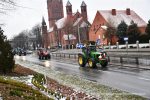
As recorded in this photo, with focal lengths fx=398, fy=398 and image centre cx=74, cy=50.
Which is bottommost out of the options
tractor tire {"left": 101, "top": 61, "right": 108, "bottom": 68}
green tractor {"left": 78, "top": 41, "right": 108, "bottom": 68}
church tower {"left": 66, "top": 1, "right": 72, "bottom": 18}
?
tractor tire {"left": 101, "top": 61, "right": 108, "bottom": 68}

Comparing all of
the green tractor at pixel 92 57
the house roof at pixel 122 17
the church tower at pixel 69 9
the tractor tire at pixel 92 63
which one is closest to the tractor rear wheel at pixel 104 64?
the green tractor at pixel 92 57

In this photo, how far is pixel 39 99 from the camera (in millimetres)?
11227

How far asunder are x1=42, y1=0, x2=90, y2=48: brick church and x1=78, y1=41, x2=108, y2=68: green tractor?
9338 cm

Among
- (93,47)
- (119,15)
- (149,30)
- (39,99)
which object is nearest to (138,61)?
(93,47)

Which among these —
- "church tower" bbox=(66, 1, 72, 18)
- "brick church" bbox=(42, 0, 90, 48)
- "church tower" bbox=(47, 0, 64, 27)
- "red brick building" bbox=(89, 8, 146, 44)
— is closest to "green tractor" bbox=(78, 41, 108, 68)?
"red brick building" bbox=(89, 8, 146, 44)

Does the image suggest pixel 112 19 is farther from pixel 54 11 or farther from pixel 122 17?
pixel 54 11

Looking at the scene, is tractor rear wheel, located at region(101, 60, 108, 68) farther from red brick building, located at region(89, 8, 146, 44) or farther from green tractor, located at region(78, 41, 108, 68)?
red brick building, located at region(89, 8, 146, 44)

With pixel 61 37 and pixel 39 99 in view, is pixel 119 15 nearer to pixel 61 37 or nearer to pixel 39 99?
pixel 61 37

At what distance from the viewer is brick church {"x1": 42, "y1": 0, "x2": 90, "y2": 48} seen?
144m

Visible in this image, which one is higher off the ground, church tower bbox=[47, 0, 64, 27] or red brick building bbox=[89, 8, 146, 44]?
church tower bbox=[47, 0, 64, 27]

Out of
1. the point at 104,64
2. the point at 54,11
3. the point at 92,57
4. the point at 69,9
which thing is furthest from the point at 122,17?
the point at 104,64

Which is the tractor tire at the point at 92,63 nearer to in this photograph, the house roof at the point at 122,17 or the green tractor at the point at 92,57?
the green tractor at the point at 92,57

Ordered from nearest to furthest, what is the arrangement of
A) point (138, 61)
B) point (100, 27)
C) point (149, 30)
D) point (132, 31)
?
point (138, 61)
point (149, 30)
point (132, 31)
point (100, 27)

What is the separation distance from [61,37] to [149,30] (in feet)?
295
